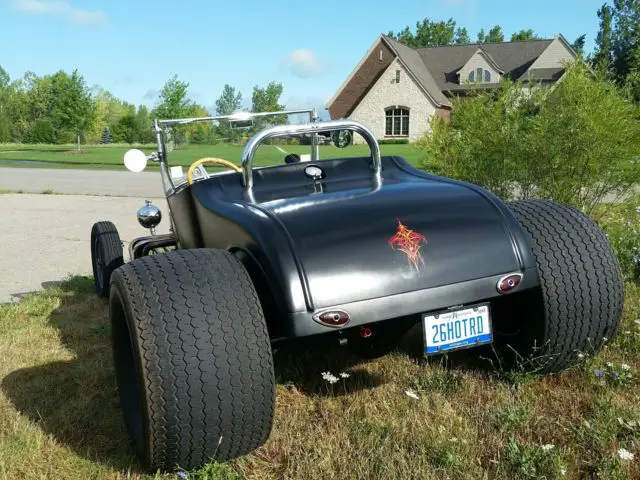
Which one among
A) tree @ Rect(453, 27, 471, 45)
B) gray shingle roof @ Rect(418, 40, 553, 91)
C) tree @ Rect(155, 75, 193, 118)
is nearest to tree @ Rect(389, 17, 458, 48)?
A: tree @ Rect(453, 27, 471, 45)

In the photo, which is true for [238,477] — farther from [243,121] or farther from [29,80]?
[29,80]

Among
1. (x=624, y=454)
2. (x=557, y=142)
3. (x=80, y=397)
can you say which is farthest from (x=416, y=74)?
(x=624, y=454)

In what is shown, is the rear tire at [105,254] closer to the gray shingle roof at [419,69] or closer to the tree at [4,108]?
the gray shingle roof at [419,69]

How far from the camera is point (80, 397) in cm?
316

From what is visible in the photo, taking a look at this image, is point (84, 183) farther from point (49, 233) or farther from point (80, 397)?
point (80, 397)

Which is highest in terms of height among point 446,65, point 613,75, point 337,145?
point 446,65

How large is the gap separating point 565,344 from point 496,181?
3432mm

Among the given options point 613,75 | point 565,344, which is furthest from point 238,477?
point 613,75

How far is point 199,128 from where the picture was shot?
180 inches

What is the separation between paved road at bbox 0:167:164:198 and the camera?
13898mm

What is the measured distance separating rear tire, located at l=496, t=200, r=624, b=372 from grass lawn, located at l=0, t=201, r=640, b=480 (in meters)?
0.16

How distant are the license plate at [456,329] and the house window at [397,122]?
40.7 m

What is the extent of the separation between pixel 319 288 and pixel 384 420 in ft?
2.75

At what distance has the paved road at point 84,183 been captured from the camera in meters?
13.9
